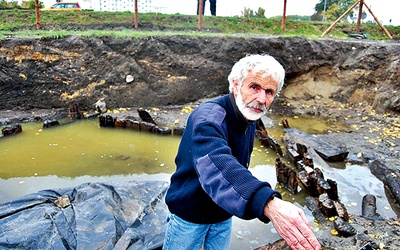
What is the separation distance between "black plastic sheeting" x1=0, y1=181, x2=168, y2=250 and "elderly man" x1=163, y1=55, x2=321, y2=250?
1368mm

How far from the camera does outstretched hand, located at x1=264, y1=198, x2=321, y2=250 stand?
1.51 meters

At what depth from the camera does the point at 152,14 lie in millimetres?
17938

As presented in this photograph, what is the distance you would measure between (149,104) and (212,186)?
1063 cm

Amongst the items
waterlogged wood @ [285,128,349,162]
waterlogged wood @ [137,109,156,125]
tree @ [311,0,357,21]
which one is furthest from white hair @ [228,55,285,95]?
tree @ [311,0,357,21]

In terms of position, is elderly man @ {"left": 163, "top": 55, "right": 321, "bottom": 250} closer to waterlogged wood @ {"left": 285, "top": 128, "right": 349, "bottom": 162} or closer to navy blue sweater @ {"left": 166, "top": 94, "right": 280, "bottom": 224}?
navy blue sweater @ {"left": 166, "top": 94, "right": 280, "bottom": 224}

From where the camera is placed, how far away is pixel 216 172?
1.75 meters

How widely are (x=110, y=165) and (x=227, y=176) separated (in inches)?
231

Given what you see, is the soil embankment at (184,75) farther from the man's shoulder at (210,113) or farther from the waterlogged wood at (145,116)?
the man's shoulder at (210,113)

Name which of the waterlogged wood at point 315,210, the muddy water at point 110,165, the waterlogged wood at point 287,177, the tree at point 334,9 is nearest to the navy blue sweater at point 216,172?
the muddy water at point 110,165

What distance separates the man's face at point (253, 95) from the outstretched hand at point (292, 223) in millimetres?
762

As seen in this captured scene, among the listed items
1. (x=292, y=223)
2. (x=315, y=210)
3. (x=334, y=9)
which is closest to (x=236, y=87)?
(x=292, y=223)

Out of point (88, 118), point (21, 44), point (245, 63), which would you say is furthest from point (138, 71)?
point (245, 63)

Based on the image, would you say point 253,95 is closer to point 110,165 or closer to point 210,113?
point 210,113

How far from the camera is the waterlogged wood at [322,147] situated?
24.7 ft
